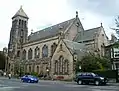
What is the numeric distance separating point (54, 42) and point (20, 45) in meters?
21.6

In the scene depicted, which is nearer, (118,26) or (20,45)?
(118,26)

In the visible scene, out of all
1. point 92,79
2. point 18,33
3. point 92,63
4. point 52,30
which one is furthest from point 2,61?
point 92,79

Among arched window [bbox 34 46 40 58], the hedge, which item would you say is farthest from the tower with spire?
the hedge

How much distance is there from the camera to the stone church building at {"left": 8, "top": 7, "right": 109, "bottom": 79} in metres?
57.7

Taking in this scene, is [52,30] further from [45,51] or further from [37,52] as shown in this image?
[37,52]

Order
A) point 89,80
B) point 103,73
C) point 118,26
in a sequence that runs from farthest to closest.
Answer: point 103,73, point 89,80, point 118,26

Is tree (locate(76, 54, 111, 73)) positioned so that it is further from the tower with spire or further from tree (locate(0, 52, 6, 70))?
tree (locate(0, 52, 6, 70))

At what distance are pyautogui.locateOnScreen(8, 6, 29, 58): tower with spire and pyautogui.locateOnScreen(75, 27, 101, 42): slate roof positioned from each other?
2607 centimetres

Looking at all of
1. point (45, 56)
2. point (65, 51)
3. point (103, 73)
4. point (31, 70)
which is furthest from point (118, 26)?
point (31, 70)

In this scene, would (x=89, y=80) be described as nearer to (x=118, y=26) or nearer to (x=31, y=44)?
(x=118, y=26)

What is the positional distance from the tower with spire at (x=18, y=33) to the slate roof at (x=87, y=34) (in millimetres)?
26073

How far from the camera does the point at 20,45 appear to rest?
85.6 metres

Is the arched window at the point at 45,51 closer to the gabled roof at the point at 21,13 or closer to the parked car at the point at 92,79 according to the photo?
the gabled roof at the point at 21,13

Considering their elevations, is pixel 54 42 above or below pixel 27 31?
below
